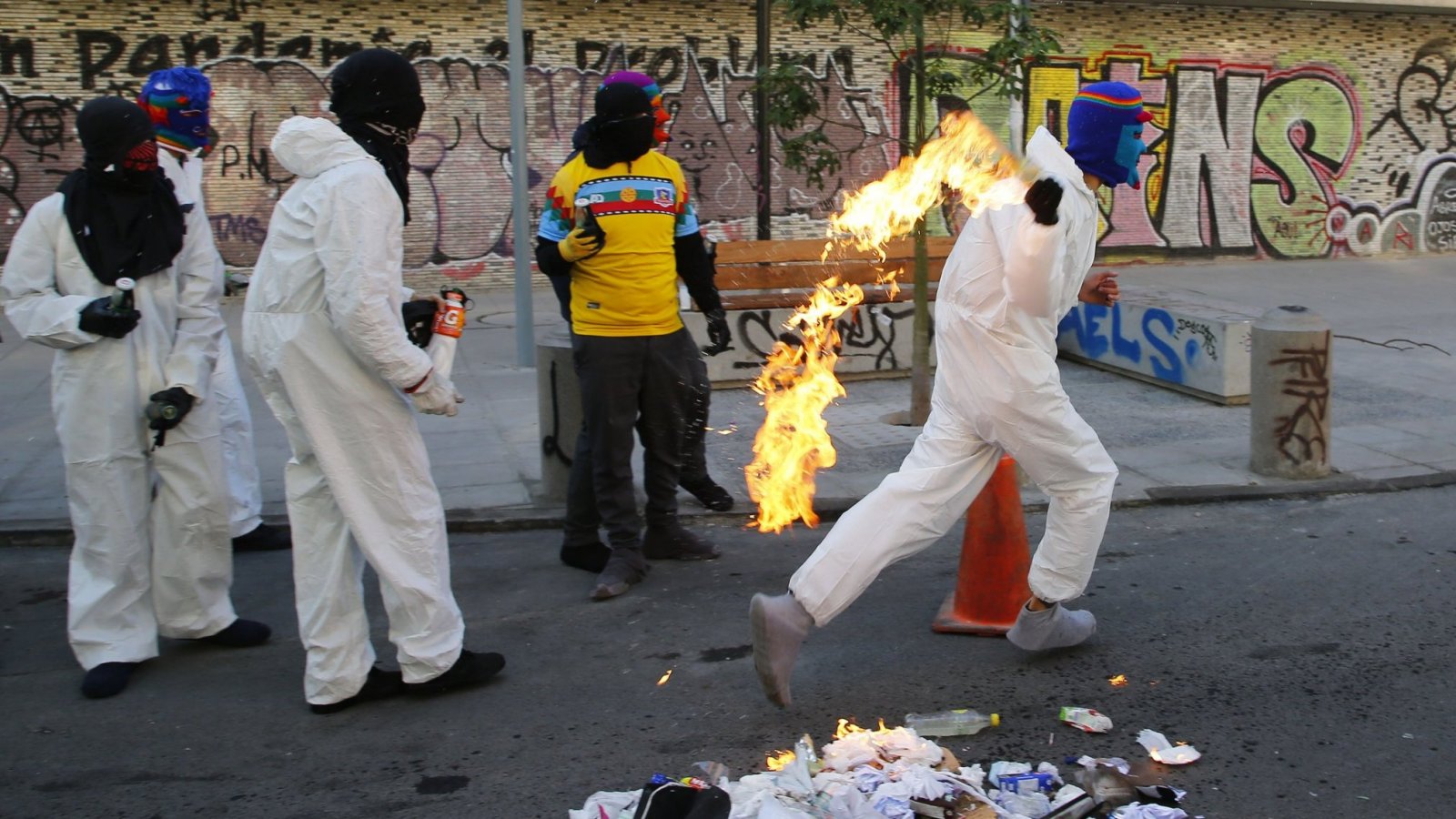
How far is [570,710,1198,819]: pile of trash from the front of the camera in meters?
3.25

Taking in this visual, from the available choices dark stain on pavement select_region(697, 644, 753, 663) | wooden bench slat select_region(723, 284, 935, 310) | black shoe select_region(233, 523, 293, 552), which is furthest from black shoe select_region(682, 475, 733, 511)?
wooden bench slat select_region(723, 284, 935, 310)

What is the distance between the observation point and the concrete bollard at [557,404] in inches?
245

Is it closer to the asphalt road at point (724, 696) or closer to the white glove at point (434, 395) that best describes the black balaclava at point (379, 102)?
the white glove at point (434, 395)

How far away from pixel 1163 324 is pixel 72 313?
22.9 ft

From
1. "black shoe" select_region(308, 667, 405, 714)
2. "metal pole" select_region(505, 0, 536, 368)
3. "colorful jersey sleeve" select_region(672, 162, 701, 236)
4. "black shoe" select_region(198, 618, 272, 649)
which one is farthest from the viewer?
"metal pole" select_region(505, 0, 536, 368)

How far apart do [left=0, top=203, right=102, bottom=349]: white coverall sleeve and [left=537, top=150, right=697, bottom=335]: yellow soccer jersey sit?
66.3 inches

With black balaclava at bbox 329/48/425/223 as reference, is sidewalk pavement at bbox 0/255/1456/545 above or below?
below

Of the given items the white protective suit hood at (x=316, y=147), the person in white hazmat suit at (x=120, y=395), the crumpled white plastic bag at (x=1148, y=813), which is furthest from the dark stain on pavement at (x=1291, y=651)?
the person in white hazmat suit at (x=120, y=395)

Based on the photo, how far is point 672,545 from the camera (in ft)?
18.5

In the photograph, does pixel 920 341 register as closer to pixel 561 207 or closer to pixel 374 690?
pixel 561 207

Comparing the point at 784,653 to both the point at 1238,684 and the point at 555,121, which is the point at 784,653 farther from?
the point at 555,121

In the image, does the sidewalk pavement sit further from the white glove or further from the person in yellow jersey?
the white glove

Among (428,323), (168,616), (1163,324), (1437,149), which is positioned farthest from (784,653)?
(1437,149)

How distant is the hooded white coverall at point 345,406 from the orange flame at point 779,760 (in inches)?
43.1
